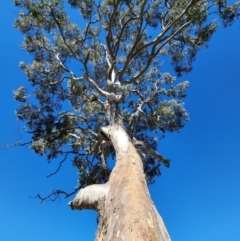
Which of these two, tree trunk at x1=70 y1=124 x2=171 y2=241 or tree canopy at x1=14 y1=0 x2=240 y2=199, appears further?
tree canopy at x1=14 y1=0 x2=240 y2=199


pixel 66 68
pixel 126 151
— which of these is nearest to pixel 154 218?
pixel 126 151

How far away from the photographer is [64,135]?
1073 cm

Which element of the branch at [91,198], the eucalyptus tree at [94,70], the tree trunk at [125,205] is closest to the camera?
the tree trunk at [125,205]

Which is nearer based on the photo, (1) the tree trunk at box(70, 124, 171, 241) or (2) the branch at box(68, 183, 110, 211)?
(1) the tree trunk at box(70, 124, 171, 241)

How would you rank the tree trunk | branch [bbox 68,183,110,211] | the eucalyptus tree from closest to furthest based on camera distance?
the tree trunk
branch [bbox 68,183,110,211]
the eucalyptus tree

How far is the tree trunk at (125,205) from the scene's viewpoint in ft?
9.00

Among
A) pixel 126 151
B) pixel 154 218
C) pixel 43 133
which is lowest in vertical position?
pixel 154 218

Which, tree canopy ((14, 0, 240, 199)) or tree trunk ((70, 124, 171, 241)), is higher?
tree canopy ((14, 0, 240, 199))

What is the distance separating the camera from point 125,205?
3215mm

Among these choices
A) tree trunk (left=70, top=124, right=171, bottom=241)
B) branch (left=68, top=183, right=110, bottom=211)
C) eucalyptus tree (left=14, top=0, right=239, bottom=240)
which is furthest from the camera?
eucalyptus tree (left=14, top=0, right=239, bottom=240)

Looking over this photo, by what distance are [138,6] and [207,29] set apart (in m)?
2.45

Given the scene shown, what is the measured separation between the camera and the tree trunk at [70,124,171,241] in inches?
108

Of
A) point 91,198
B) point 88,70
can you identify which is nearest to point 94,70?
point 88,70

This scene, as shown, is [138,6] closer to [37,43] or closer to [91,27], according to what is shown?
[91,27]
